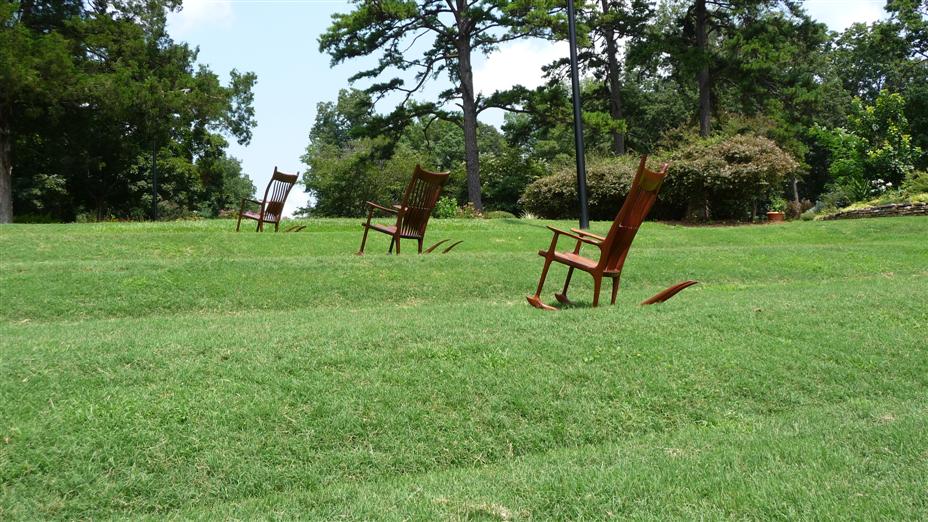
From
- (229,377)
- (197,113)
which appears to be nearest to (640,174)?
(229,377)

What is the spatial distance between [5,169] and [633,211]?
24171mm

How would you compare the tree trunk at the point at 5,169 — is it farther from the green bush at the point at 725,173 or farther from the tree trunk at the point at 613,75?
the tree trunk at the point at 613,75

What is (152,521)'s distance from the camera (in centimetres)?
263

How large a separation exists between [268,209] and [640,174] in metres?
8.71

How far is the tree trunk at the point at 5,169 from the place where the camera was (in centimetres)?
2211

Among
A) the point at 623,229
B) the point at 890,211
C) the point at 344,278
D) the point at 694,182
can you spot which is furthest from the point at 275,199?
the point at 890,211

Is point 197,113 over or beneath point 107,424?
over

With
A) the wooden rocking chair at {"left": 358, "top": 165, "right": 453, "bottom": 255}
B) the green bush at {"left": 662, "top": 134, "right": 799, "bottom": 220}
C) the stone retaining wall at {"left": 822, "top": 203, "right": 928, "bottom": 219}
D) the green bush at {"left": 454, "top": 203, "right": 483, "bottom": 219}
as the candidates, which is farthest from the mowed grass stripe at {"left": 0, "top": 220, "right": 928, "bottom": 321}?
the green bush at {"left": 454, "top": 203, "right": 483, "bottom": 219}

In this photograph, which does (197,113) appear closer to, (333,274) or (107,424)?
(333,274)

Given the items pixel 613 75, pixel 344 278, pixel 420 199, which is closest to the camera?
pixel 344 278

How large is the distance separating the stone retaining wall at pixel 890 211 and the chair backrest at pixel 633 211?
14587 millimetres

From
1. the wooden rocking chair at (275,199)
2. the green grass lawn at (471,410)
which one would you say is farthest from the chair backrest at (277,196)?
the green grass lawn at (471,410)

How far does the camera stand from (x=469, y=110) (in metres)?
24.0

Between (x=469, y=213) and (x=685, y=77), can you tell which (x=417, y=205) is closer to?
(x=469, y=213)
